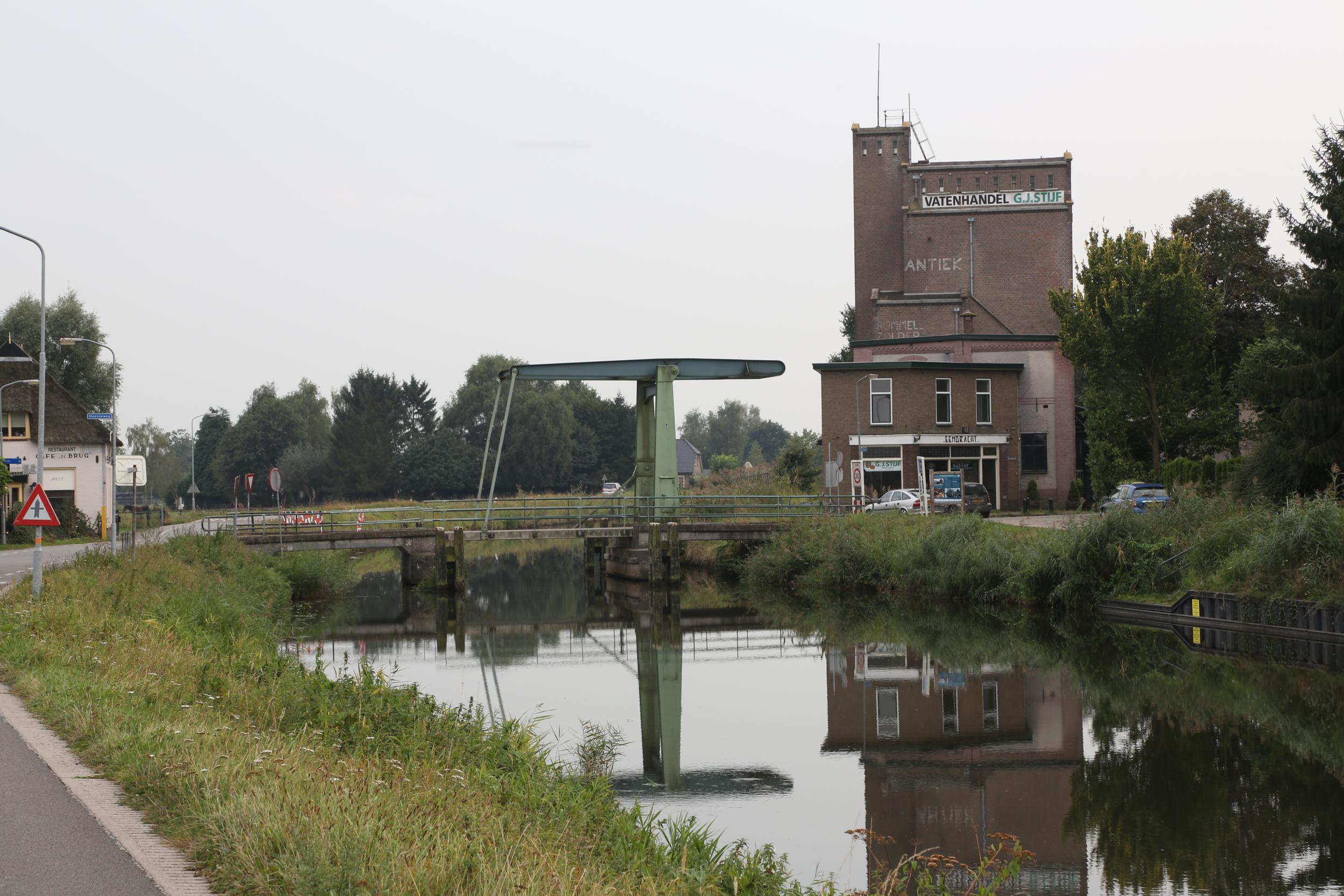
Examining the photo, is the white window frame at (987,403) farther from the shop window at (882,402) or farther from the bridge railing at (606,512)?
the bridge railing at (606,512)

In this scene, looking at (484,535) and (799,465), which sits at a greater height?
(799,465)

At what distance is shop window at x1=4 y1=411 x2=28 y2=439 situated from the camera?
44750mm

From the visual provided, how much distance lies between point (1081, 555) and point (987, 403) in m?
19.5

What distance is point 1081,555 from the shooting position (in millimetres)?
23156

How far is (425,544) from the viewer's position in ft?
105

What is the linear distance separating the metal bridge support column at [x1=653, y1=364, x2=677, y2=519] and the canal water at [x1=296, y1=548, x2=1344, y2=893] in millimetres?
5441

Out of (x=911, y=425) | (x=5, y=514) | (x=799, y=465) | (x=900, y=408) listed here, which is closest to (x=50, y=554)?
(x=5, y=514)

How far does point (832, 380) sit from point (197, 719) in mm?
33459

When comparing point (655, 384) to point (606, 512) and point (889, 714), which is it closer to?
point (606, 512)

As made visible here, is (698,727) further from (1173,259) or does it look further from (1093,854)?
(1173,259)

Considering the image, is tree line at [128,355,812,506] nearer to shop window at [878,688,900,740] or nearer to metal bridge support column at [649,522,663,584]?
metal bridge support column at [649,522,663,584]

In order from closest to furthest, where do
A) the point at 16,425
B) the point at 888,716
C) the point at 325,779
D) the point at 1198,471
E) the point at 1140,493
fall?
the point at 325,779 < the point at 888,716 < the point at 1140,493 < the point at 1198,471 < the point at 16,425

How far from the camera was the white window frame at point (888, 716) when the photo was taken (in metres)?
14.2

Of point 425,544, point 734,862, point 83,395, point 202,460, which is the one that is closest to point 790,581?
point 425,544
